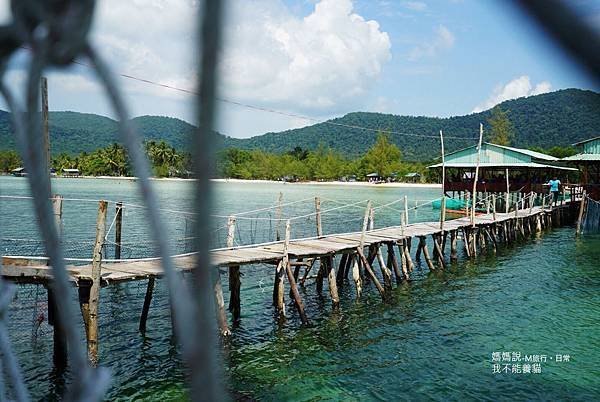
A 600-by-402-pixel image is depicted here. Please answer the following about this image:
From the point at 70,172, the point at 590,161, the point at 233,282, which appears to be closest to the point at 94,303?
the point at 233,282

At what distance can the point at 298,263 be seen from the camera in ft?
40.5

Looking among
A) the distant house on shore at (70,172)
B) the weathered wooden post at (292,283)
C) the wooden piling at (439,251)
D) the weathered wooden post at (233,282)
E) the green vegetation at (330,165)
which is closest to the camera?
the weathered wooden post at (292,283)

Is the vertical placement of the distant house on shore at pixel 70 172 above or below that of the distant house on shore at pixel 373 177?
above

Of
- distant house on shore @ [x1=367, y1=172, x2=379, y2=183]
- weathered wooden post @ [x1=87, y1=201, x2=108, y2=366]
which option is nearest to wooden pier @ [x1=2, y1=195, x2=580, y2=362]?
weathered wooden post @ [x1=87, y1=201, x2=108, y2=366]

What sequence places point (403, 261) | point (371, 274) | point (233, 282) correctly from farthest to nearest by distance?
point (403, 261)
point (371, 274)
point (233, 282)

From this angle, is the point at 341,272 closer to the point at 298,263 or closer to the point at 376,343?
the point at 298,263

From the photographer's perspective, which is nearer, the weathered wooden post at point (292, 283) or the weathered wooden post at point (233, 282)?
the weathered wooden post at point (292, 283)

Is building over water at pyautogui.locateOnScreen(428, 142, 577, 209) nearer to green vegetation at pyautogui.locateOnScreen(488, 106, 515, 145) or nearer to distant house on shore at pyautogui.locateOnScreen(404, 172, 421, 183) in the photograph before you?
green vegetation at pyautogui.locateOnScreen(488, 106, 515, 145)

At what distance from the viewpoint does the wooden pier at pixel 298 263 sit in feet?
25.1

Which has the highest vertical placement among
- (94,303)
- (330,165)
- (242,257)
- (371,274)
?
(330,165)

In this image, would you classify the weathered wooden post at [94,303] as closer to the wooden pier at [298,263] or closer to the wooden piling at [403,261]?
the wooden pier at [298,263]

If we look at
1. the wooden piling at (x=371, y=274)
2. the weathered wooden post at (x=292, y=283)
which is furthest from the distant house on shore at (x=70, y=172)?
the weathered wooden post at (x=292, y=283)

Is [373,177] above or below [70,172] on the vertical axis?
below

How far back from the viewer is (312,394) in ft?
23.5
